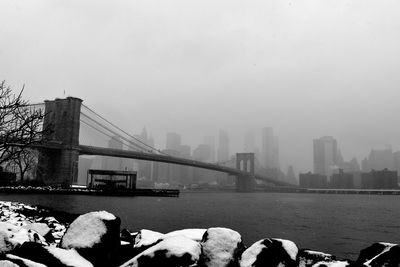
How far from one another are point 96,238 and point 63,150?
8011 centimetres

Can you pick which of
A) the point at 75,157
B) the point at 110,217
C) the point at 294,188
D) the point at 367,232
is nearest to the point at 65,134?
the point at 75,157

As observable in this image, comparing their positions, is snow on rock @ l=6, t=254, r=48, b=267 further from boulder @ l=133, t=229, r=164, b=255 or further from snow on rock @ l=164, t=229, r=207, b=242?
snow on rock @ l=164, t=229, r=207, b=242

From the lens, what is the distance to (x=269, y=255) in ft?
24.1

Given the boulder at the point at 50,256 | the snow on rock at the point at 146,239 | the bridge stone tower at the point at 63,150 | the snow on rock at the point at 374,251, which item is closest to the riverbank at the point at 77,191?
the bridge stone tower at the point at 63,150

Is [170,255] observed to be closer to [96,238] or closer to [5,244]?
[96,238]

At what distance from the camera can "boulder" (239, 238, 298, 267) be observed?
23.8 feet

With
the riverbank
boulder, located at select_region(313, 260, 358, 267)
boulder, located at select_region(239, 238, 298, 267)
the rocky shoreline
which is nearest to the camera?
the rocky shoreline

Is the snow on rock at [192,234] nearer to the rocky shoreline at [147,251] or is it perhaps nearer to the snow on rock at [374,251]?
the rocky shoreline at [147,251]

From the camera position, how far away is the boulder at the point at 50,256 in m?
6.32

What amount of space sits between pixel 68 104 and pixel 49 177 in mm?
18021

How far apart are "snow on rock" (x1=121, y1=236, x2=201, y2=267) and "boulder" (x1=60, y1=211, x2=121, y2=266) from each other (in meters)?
0.83

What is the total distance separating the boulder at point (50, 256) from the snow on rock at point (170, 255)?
88 cm

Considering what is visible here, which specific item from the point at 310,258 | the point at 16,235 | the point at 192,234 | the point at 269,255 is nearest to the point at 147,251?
the point at 192,234

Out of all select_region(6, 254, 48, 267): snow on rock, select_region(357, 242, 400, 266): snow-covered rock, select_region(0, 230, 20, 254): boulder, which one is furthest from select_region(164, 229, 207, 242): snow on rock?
select_region(357, 242, 400, 266): snow-covered rock
